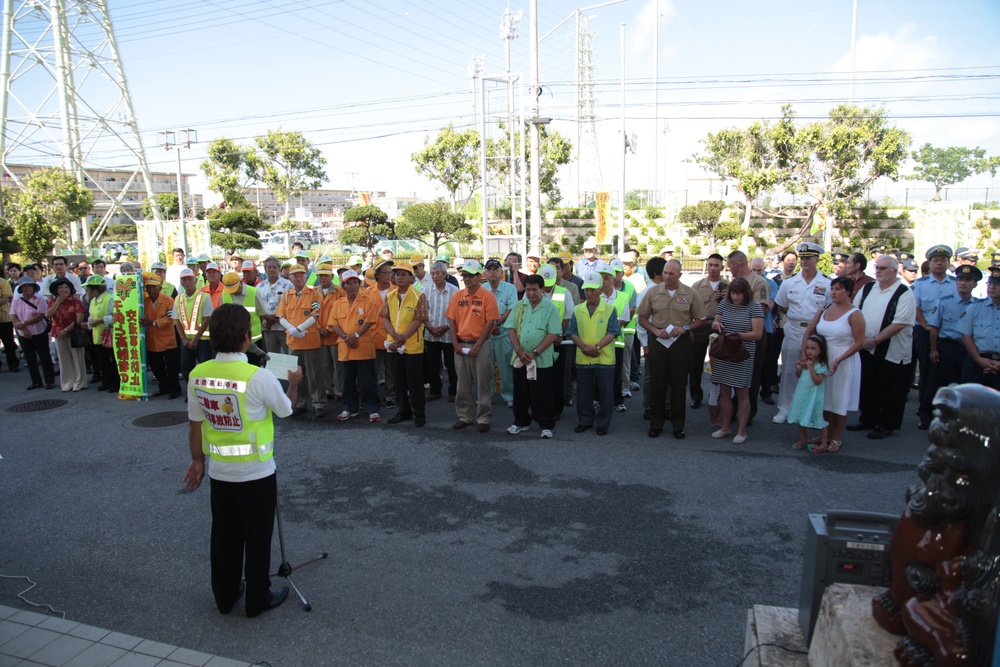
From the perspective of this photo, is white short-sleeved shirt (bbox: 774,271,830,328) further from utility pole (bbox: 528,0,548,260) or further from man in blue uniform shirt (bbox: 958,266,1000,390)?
utility pole (bbox: 528,0,548,260)

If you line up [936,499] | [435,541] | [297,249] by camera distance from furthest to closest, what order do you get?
[297,249] → [435,541] → [936,499]

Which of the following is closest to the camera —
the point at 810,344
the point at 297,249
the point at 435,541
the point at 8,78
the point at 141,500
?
the point at 435,541

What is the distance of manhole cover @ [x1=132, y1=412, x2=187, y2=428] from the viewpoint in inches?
320

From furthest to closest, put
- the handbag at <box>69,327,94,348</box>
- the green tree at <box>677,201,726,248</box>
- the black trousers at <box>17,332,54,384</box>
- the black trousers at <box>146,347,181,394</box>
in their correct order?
1. the green tree at <box>677,201,726,248</box>
2. the black trousers at <box>17,332,54,384</box>
3. the handbag at <box>69,327,94,348</box>
4. the black trousers at <box>146,347,181,394</box>

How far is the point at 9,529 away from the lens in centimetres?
521

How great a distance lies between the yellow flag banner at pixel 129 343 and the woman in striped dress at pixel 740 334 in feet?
25.7

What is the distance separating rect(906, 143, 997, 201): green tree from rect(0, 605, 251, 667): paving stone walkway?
9717 cm

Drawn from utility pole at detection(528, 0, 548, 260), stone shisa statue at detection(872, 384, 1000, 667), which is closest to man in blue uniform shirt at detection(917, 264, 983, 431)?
stone shisa statue at detection(872, 384, 1000, 667)

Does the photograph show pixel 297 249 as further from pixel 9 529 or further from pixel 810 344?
pixel 810 344

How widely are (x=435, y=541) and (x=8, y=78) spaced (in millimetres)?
37837

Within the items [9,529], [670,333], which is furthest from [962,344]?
[9,529]

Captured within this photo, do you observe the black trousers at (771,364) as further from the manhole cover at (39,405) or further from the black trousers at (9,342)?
the black trousers at (9,342)

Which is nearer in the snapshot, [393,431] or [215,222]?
[393,431]

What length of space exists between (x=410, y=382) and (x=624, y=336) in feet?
9.74
